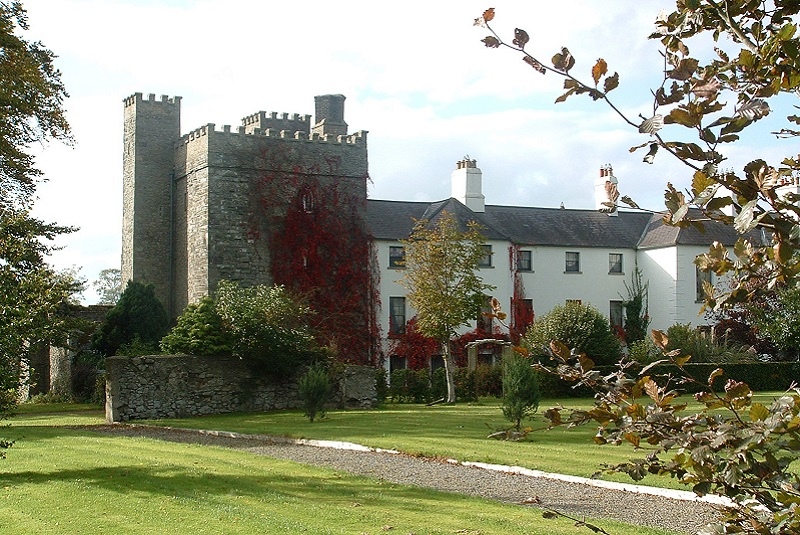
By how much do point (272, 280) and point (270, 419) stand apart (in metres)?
10.5

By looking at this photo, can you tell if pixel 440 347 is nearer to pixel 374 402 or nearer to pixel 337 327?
pixel 337 327

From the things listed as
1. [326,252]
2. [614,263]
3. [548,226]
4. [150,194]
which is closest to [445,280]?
[326,252]

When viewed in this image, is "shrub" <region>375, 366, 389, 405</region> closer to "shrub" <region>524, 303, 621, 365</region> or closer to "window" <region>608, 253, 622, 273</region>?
"shrub" <region>524, 303, 621, 365</region>

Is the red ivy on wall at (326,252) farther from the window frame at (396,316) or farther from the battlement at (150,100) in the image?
the battlement at (150,100)

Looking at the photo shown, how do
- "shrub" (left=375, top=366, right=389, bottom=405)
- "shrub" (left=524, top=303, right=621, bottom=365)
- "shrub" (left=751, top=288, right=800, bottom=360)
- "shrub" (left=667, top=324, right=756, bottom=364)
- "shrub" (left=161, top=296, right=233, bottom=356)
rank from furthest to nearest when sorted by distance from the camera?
"shrub" (left=751, top=288, right=800, bottom=360) < "shrub" (left=667, top=324, right=756, bottom=364) < "shrub" (left=524, top=303, right=621, bottom=365) < "shrub" (left=375, top=366, right=389, bottom=405) < "shrub" (left=161, top=296, right=233, bottom=356)

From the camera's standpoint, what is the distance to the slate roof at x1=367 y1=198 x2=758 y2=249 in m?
39.9

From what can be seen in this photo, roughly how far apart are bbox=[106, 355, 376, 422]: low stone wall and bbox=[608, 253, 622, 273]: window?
60.0ft

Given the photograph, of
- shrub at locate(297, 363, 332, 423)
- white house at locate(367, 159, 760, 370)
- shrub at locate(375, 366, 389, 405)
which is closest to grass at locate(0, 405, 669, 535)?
shrub at locate(297, 363, 332, 423)

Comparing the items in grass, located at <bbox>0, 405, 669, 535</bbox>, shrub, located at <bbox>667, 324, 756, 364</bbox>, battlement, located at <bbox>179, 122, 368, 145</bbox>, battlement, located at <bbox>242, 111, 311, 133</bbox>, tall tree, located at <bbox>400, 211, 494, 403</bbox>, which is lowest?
grass, located at <bbox>0, 405, 669, 535</bbox>

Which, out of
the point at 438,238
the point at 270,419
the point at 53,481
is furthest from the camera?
the point at 438,238

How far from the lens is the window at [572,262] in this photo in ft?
140

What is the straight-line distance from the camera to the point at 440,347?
120 feet

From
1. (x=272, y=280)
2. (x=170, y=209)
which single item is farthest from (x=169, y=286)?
(x=272, y=280)

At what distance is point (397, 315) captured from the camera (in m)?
38.1
